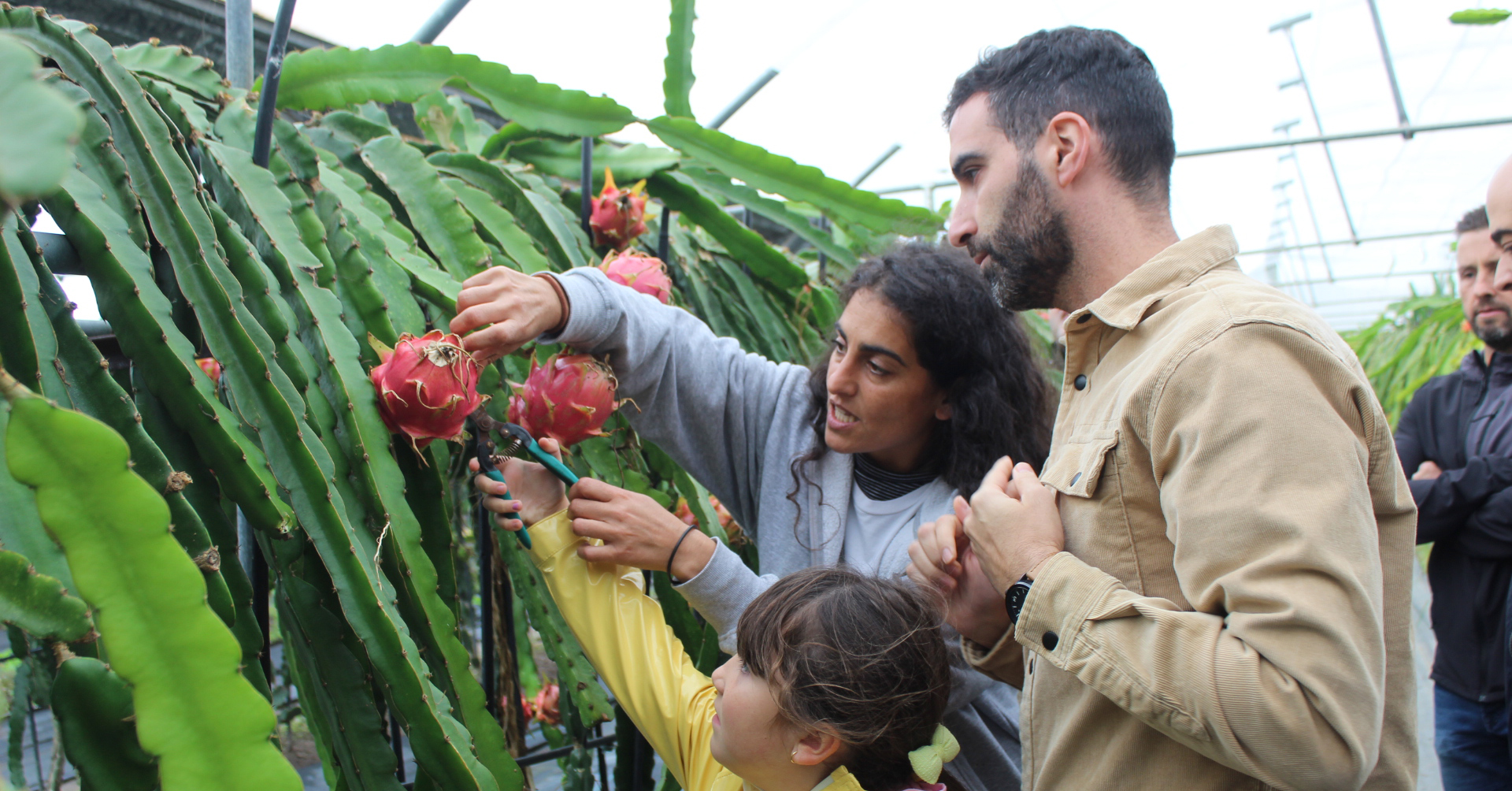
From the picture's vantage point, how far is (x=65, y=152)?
Answer: 36cm

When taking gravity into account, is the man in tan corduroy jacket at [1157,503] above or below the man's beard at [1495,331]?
above

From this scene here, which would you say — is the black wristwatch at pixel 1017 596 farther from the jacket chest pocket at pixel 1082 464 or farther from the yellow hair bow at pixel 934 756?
the yellow hair bow at pixel 934 756

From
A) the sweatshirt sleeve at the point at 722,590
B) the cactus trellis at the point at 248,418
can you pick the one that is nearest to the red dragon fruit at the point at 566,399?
the cactus trellis at the point at 248,418

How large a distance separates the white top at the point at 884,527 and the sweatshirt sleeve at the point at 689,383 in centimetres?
17

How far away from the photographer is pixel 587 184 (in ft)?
5.89

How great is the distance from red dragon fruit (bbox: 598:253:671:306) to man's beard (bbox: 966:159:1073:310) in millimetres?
577

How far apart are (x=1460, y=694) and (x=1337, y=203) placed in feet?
28.5

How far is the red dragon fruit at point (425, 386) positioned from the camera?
0.99 metres

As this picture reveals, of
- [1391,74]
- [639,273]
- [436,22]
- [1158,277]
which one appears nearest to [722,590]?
[639,273]

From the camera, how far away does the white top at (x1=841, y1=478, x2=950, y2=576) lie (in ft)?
4.52

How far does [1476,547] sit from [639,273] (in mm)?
2043

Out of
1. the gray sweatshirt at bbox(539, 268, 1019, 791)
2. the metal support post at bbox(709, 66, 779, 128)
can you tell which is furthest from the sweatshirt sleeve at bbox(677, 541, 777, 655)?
the metal support post at bbox(709, 66, 779, 128)

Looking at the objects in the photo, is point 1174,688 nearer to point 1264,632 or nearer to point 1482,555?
point 1264,632

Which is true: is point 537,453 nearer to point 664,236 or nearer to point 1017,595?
point 1017,595
